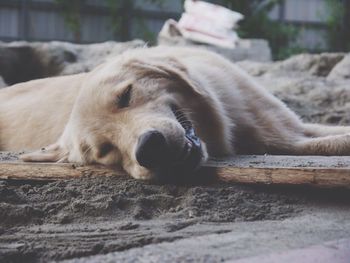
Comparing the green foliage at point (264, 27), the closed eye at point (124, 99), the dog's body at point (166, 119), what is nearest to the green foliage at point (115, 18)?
the green foliage at point (264, 27)

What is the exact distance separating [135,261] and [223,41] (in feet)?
27.2

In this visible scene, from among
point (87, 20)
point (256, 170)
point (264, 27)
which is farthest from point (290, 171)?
point (87, 20)

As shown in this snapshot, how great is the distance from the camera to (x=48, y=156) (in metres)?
3.24

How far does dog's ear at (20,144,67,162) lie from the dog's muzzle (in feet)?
2.22

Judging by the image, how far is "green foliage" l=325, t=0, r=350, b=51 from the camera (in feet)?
49.2

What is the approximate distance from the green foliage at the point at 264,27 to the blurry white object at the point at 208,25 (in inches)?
113

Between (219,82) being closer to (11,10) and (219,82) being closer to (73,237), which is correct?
(73,237)

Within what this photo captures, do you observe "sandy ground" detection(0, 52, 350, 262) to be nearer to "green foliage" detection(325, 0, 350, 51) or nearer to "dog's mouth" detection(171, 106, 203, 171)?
"dog's mouth" detection(171, 106, 203, 171)

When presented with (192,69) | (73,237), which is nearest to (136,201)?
(73,237)

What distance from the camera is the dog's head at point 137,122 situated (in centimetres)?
277

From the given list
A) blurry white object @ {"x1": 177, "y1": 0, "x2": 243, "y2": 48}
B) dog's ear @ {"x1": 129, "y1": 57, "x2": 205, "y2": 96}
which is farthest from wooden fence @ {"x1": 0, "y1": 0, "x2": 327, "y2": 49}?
dog's ear @ {"x1": 129, "y1": 57, "x2": 205, "y2": 96}

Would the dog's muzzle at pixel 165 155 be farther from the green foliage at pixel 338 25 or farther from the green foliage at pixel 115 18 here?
the green foliage at pixel 338 25

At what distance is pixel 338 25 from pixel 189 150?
13.1 metres

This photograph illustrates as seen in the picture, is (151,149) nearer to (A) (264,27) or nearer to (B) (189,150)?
(B) (189,150)
